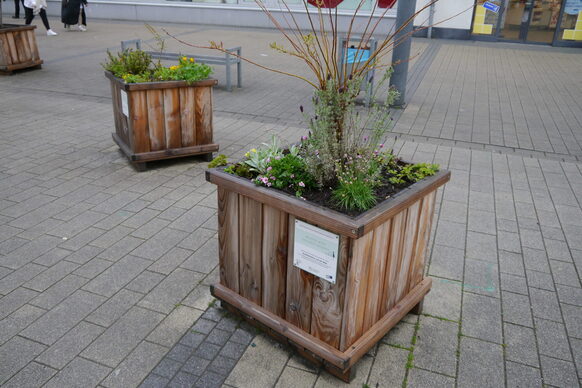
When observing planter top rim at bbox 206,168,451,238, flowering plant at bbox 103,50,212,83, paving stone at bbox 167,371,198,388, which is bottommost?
paving stone at bbox 167,371,198,388

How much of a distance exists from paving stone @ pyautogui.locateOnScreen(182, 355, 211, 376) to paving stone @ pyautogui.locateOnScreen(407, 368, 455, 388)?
3.77ft

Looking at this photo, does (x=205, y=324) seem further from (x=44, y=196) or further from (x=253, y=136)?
(x=253, y=136)

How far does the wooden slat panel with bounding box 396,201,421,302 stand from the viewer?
9.68 feet

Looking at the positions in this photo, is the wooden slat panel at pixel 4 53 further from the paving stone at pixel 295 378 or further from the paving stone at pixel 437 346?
the paving stone at pixel 437 346

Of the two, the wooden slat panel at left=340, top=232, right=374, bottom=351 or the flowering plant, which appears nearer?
the wooden slat panel at left=340, top=232, right=374, bottom=351

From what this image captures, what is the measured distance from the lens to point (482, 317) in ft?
11.2

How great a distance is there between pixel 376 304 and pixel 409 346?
16.4 inches

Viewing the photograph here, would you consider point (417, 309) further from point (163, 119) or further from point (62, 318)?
point (163, 119)

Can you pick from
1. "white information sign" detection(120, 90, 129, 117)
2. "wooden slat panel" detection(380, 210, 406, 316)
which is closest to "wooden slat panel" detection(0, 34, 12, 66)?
"white information sign" detection(120, 90, 129, 117)

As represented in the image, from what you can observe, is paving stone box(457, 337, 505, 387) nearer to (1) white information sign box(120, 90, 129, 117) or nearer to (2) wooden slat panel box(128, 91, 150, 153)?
(2) wooden slat panel box(128, 91, 150, 153)

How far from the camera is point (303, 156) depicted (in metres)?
3.12

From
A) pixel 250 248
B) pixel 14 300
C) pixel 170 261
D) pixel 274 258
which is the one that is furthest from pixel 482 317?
pixel 14 300

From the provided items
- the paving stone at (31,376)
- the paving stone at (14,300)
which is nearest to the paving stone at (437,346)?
the paving stone at (31,376)

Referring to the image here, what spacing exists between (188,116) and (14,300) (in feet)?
9.41
